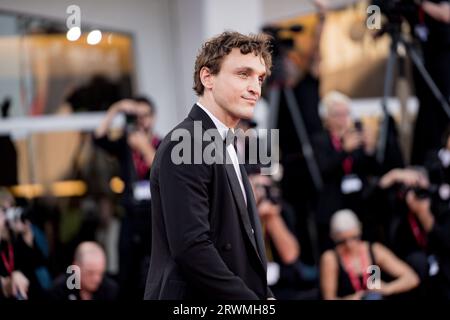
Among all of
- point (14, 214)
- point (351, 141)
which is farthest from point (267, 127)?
point (14, 214)

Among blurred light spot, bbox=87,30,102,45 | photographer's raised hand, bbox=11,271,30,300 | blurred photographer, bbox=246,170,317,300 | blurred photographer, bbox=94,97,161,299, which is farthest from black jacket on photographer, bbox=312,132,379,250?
blurred light spot, bbox=87,30,102,45

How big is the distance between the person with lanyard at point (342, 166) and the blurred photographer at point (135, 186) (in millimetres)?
1063

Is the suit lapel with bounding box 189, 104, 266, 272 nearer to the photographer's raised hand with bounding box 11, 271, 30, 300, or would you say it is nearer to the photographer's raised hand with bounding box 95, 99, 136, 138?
the photographer's raised hand with bounding box 11, 271, 30, 300

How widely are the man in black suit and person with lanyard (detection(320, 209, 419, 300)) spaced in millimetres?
2851

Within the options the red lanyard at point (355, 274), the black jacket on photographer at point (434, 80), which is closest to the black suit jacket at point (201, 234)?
the red lanyard at point (355, 274)

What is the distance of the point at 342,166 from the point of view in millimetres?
6148

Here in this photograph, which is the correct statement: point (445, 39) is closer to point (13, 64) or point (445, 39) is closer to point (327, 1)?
point (327, 1)

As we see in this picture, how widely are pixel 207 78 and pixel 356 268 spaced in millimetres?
3097

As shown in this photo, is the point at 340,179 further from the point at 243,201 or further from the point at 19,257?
the point at 243,201

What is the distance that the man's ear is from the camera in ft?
9.55

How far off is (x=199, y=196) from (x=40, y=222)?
3897 millimetres

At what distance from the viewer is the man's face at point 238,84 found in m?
2.87
